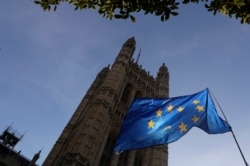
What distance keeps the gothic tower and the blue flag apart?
465 inches

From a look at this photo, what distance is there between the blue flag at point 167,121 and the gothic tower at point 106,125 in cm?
1182

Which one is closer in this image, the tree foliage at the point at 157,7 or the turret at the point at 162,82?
the tree foliage at the point at 157,7

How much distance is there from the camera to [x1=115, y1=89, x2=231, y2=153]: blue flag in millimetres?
10391

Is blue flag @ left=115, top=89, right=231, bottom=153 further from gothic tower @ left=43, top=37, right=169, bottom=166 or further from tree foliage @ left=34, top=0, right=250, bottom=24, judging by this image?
gothic tower @ left=43, top=37, right=169, bottom=166

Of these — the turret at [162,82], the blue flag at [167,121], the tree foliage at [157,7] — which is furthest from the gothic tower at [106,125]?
the tree foliage at [157,7]

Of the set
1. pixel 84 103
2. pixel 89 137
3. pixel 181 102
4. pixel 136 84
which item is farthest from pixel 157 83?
pixel 181 102

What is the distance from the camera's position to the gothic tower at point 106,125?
80.2 feet

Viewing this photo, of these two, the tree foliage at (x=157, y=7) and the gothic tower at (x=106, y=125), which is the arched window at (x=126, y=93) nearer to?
the gothic tower at (x=106, y=125)

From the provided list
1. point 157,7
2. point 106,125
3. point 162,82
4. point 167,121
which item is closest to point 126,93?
point 162,82

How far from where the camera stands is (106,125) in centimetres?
2928

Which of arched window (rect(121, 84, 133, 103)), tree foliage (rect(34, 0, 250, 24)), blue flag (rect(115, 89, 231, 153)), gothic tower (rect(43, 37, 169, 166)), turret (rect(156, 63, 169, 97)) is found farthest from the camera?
turret (rect(156, 63, 169, 97))

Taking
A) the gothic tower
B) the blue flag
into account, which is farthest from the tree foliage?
the gothic tower

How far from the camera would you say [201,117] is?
1059 centimetres

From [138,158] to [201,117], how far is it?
21.8 metres
